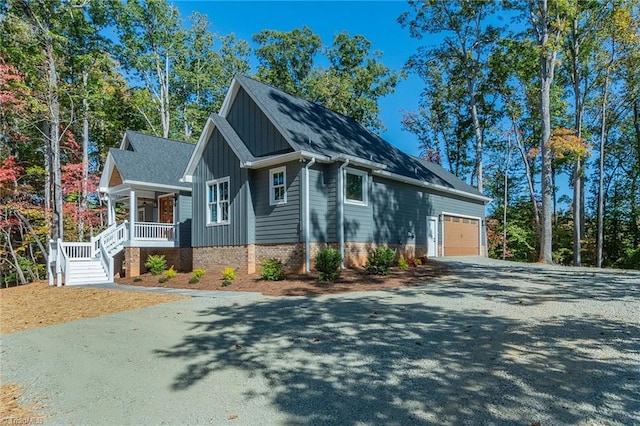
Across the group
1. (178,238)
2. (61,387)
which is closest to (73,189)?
(178,238)

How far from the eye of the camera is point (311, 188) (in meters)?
13.0

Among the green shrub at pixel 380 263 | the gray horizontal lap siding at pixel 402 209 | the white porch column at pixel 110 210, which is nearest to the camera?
the green shrub at pixel 380 263

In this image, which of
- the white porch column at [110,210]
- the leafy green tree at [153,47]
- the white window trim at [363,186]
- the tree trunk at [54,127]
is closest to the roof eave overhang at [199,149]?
the white porch column at [110,210]

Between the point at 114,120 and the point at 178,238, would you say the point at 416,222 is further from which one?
the point at 114,120

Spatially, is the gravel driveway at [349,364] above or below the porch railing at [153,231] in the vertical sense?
below

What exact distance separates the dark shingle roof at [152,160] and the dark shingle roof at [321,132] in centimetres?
579

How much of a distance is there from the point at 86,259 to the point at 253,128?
8716 millimetres

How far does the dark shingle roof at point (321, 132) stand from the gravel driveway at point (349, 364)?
718cm

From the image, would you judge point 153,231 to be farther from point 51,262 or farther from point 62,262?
point 51,262

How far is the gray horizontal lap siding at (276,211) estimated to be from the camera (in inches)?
512

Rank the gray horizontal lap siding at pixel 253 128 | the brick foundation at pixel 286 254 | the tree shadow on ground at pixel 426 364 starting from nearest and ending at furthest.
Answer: the tree shadow on ground at pixel 426 364 → the brick foundation at pixel 286 254 → the gray horizontal lap siding at pixel 253 128

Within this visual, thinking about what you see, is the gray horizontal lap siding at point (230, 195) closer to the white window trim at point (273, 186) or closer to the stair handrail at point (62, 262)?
the white window trim at point (273, 186)

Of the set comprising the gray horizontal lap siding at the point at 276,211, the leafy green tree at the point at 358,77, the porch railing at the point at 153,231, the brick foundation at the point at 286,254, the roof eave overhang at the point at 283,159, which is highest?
the leafy green tree at the point at 358,77

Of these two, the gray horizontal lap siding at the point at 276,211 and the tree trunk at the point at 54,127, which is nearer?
the gray horizontal lap siding at the point at 276,211
